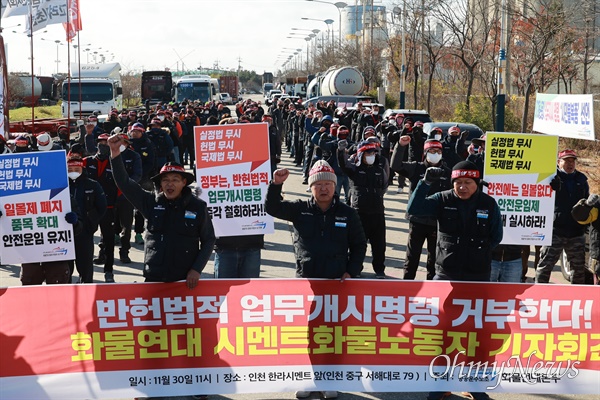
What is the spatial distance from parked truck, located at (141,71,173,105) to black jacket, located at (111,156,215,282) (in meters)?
46.4

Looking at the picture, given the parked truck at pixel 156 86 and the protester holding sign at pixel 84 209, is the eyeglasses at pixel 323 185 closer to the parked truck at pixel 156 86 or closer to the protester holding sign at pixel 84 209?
the protester holding sign at pixel 84 209

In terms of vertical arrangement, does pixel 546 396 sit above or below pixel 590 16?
below

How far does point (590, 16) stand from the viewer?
27.5 metres

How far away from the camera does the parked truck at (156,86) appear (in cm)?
5241

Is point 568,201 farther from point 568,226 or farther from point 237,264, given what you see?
point 237,264

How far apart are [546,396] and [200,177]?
411cm

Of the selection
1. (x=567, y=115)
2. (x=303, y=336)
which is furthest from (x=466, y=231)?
(x=567, y=115)

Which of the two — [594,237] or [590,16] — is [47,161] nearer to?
[594,237]

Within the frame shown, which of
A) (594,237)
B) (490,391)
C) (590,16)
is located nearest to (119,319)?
(490,391)

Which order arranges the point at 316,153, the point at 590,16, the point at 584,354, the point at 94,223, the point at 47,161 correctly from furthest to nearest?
the point at 590,16
the point at 316,153
the point at 94,223
the point at 47,161
the point at 584,354

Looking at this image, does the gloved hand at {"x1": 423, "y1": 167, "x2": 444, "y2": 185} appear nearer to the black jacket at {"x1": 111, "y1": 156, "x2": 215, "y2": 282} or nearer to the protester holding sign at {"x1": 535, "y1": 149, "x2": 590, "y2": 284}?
the protester holding sign at {"x1": 535, "y1": 149, "x2": 590, "y2": 284}

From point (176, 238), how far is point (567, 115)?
781 cm

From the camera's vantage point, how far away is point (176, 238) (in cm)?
690

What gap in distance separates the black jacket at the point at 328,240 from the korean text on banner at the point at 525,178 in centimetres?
318
